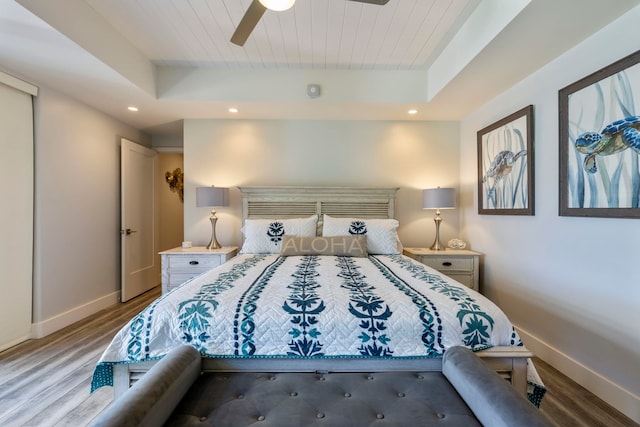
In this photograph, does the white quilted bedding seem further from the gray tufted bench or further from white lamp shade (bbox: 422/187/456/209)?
white lamp shade (bbox: 422/187/456/209)

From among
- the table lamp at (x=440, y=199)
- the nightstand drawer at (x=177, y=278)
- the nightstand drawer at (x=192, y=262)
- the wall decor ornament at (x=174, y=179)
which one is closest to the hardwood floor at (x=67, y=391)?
the nightstand drawer at (x=177, y=278)

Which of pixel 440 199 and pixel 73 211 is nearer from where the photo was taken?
pixel 73 211

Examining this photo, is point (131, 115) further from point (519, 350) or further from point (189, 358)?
point (519, 350)

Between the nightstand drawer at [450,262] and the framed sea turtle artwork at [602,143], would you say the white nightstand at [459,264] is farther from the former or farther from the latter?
the framed sea turtle artwork at [602,143]

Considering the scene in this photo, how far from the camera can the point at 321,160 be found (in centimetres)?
376

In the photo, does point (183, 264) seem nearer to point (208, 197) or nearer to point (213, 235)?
point (213, 235)

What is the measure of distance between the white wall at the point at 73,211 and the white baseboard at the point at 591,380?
4.42m

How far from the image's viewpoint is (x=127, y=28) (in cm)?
247

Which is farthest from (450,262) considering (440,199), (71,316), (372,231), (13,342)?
(13,342)

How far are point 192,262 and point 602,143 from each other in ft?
11.7

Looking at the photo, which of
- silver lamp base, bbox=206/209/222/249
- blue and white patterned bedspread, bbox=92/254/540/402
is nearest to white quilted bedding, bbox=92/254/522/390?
blue and white patterned bedspread, bbox=92/254/540/402

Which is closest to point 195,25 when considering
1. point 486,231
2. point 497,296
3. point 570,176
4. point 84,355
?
point 84,355

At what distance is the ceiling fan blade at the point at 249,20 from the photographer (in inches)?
70.1

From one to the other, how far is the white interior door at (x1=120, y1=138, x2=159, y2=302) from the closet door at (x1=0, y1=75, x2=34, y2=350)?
3.48 feet
